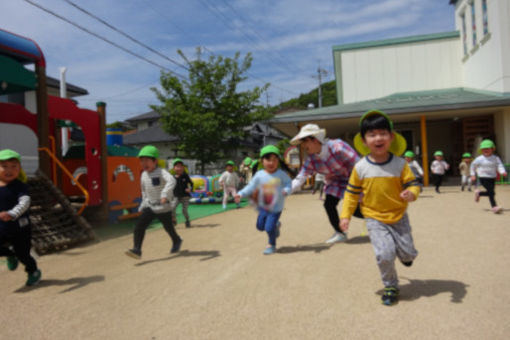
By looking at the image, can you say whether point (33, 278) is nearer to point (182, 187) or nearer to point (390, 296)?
point (390, 296)

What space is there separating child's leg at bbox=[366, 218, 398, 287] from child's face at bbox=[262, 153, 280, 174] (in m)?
2.00

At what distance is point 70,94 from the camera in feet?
77.3

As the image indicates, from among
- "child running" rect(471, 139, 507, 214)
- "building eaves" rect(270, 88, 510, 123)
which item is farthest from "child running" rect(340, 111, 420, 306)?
"building eaves" rect(270, 88, 510, 123)

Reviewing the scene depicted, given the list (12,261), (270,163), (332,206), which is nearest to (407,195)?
(270,163)

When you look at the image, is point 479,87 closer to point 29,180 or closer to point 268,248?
point 268,248

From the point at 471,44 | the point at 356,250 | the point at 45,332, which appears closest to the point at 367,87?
the point at 471,44

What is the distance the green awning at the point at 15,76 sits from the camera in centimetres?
740

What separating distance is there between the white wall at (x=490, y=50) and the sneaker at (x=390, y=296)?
1676cm

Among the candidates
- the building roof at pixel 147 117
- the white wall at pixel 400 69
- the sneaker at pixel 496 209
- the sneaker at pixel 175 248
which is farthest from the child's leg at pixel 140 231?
the building roof at pixel 147 117

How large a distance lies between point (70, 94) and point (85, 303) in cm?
2253

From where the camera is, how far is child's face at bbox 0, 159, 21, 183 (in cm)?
456

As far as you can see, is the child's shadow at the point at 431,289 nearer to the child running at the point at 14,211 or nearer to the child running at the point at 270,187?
the child running at the point at 270,187

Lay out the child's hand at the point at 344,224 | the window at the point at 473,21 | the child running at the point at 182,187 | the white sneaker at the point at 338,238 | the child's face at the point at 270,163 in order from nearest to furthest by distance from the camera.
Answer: the child's hand at the point at 344,224, the child's face at the point at 270,163, the white sneaker at the point at 338,238, the child running at the point at 182,187, the window at the point at 473,21

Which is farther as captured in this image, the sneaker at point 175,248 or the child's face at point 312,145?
the sneaker at point 175,248
